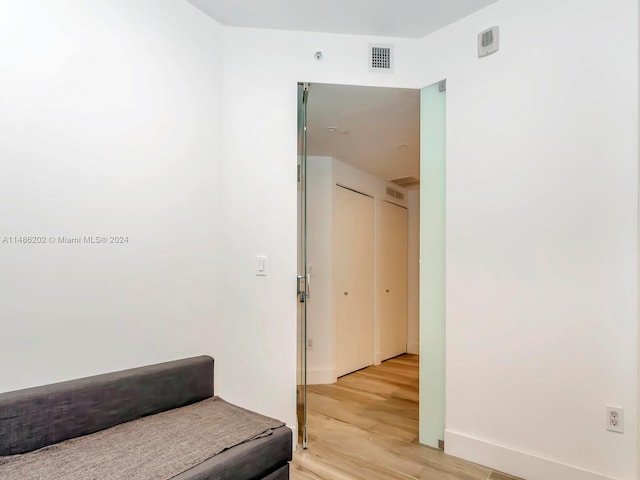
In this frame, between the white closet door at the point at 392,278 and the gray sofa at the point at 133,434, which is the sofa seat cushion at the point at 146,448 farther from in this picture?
the white closet door at the point at 392,278

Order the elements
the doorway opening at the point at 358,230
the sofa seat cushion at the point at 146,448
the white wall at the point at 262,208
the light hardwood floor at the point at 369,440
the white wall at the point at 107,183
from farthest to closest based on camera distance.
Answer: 1. the doorway opening at the point at 358,230
2. the white wall at the point at 262,208
3. the light hardwood floor at the point at 369,440
4. the white wall at the point at 107,183
5. the sofa seat cushion at the point at 146,448

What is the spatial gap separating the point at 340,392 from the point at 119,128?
2.89m

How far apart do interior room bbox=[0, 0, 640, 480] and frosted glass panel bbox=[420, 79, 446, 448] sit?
0.10 ft

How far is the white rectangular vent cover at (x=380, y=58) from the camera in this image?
2469 mm

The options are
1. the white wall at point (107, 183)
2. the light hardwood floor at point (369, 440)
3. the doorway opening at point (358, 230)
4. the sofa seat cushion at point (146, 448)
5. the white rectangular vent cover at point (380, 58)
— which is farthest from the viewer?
the doorway opening at point (358, 230)

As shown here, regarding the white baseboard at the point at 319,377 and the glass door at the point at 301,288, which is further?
the white baseboard at the point at 319,377

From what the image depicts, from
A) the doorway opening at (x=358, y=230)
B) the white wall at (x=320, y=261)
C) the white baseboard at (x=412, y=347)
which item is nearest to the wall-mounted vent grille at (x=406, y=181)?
the doorway opening at (x=358, y=230)

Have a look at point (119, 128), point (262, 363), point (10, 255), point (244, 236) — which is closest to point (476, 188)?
point (244, 236)

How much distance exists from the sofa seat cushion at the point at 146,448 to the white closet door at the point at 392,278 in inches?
127

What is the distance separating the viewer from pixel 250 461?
4.90 feet

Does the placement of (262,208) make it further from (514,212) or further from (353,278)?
(353,278)

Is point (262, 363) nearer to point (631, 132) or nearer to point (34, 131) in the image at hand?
point (34, 131)

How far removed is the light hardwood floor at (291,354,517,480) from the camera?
2096mm

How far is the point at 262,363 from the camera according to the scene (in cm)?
233
